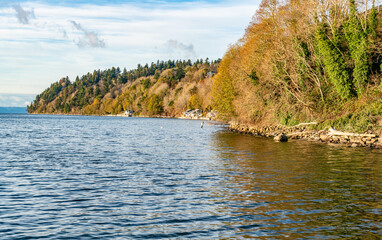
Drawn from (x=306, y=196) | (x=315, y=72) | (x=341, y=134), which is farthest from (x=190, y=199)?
(x=315, y=72)

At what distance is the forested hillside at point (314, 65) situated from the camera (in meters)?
43.8

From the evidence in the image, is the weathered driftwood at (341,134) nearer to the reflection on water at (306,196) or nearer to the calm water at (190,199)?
the reflection on water at (306,196)

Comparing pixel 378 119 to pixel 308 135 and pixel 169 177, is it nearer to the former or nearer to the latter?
pixel 308 135

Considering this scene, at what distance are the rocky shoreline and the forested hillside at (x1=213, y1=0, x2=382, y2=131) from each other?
1.23 m

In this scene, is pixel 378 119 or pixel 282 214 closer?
pixel 282 214

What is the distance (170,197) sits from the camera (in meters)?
15.5

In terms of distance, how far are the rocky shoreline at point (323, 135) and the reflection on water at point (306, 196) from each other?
1087 cm

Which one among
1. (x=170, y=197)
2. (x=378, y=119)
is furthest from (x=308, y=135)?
(x=170, y=197)

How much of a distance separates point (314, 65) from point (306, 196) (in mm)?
38396

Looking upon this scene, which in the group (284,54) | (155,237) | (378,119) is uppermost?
(284,54)

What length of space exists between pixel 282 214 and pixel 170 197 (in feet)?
15.7

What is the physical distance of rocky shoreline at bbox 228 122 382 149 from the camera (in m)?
38.2

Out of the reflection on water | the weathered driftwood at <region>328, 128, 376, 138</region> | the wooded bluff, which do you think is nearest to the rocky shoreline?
the weathered driftwood at <region>328, 128, 376, 138</region>

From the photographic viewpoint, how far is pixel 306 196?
15672 mm
